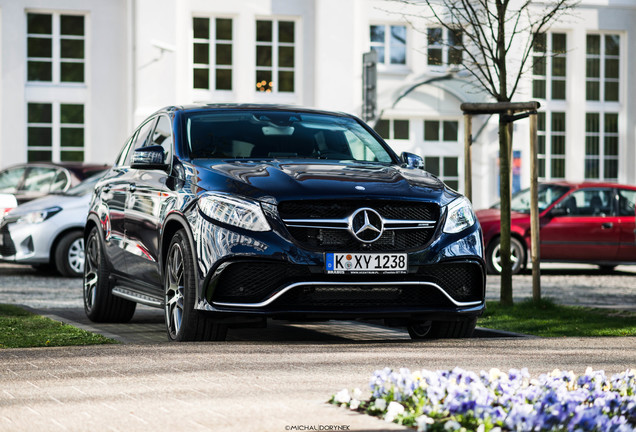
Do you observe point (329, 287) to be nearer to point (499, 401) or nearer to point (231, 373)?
point (231, 373)

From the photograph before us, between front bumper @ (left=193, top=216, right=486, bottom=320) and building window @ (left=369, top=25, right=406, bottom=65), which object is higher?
building window @ (left=369, top=25, right=406, bottom=65)

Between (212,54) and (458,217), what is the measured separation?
2183 cm

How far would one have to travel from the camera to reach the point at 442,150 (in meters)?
30.3

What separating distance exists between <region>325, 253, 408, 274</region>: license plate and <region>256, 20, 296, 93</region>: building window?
874 inches

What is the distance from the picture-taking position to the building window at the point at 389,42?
29812mm

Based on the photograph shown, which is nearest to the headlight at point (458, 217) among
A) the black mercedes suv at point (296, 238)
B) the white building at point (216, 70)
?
the black mercedes suv at point (296, 238)

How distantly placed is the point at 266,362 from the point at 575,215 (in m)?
13.0

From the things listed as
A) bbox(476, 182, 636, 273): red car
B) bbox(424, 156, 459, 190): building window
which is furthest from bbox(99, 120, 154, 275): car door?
bbox(424, 156, 459, 190): building window

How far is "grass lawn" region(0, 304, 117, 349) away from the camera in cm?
801

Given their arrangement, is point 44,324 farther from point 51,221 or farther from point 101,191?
point 51,221

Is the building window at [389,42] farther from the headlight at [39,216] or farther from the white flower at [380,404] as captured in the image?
the white flower at [380,404]

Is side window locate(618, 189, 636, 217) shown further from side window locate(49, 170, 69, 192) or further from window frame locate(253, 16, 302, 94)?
window frame locate(253, 16, 302, 94)

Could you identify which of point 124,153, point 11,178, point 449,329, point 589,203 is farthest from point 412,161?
point 11,178

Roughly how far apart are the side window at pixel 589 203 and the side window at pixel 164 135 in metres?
10.5
